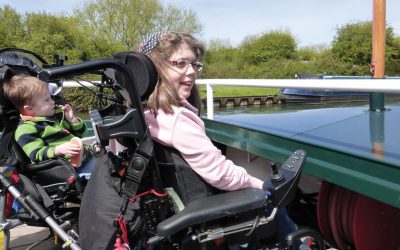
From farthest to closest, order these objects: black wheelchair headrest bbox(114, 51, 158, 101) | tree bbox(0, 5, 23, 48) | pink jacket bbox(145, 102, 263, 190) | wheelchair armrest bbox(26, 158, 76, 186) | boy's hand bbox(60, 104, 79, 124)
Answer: tree bbox(0, 5, 23, 48) < boy's hand bbox(60, 104, 79, 124) < wheelchair armrest bbox(26, 158, 76, 186) < pink jacket bbox(145, 102, 263, 190) < black wheelchair headrest bbox(114, 51, 158, 101)

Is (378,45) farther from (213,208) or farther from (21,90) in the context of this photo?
(21,90)

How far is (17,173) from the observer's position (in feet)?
8.78

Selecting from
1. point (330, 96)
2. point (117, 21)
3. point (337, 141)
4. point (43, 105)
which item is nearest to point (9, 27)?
point (117, 21)

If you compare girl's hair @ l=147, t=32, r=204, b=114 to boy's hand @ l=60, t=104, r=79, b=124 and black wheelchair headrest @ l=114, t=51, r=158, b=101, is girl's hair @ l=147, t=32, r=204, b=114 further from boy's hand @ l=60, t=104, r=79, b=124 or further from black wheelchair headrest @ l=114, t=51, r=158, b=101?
boy's hand @ l=60, t=104, r=79, b=124

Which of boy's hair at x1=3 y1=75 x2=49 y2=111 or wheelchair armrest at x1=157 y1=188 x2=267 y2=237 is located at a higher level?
boy's hair at x1=3 y1=75 x2=49 y2=111

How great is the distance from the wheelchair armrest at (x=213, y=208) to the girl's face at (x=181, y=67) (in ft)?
1.79

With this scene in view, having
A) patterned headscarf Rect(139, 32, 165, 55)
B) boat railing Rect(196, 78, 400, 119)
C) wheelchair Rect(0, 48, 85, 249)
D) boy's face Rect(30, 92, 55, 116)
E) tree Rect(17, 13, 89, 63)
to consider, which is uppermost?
tree Rect(17, 13, 89, 63)

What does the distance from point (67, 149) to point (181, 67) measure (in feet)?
3.76

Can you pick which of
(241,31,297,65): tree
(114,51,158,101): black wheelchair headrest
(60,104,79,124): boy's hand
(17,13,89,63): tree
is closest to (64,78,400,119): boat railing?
→ (114,51,158,101): black wheelchair headrest

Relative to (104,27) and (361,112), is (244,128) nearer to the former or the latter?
(361,112)

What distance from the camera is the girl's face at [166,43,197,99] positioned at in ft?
6.47

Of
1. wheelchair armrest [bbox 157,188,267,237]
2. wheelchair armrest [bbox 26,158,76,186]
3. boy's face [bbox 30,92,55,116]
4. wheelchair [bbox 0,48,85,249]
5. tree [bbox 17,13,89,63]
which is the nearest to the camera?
wheelchair armrest [bbox 157,188,267,237]

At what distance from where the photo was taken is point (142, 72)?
1.65m

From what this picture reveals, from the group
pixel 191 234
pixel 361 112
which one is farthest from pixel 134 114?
pixel 361 112
